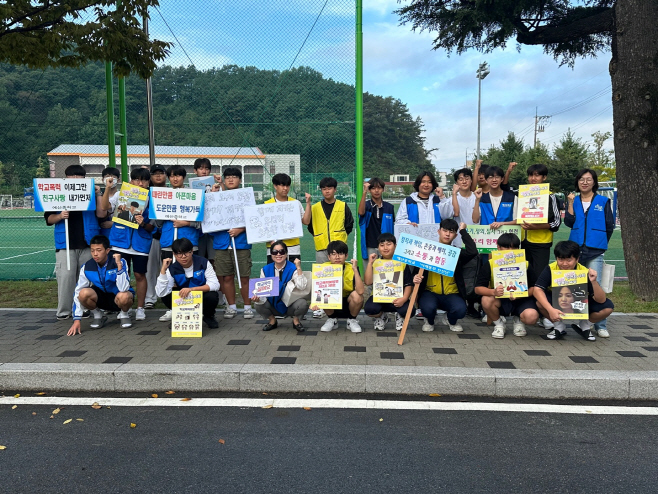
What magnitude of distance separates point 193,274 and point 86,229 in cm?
162

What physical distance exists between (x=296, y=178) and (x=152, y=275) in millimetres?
2480

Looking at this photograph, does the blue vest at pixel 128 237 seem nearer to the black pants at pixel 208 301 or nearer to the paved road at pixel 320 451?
the black pants at pixel 208 301

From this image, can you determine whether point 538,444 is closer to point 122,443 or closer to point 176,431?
point 176,431

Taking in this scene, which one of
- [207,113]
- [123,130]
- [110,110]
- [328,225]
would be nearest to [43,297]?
[123,130]

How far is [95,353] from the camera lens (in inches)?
190

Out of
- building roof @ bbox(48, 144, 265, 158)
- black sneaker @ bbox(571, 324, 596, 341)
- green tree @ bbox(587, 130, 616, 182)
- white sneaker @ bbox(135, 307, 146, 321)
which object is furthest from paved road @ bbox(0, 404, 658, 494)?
green tree @ bbox(587, 130, 616, 182)

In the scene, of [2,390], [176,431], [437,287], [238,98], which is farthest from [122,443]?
[238,98]

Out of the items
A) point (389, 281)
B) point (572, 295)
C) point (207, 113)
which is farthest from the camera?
point (207, 113)

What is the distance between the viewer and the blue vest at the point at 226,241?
625cm

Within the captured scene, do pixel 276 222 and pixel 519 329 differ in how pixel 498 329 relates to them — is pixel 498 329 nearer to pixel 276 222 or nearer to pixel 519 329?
pixel 519 329

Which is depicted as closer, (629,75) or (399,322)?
(399,322)

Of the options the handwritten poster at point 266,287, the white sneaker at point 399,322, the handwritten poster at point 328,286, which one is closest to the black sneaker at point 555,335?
the white sneaker at point 399,322

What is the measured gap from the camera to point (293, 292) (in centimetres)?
555

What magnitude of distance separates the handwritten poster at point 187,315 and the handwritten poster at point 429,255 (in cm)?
216
